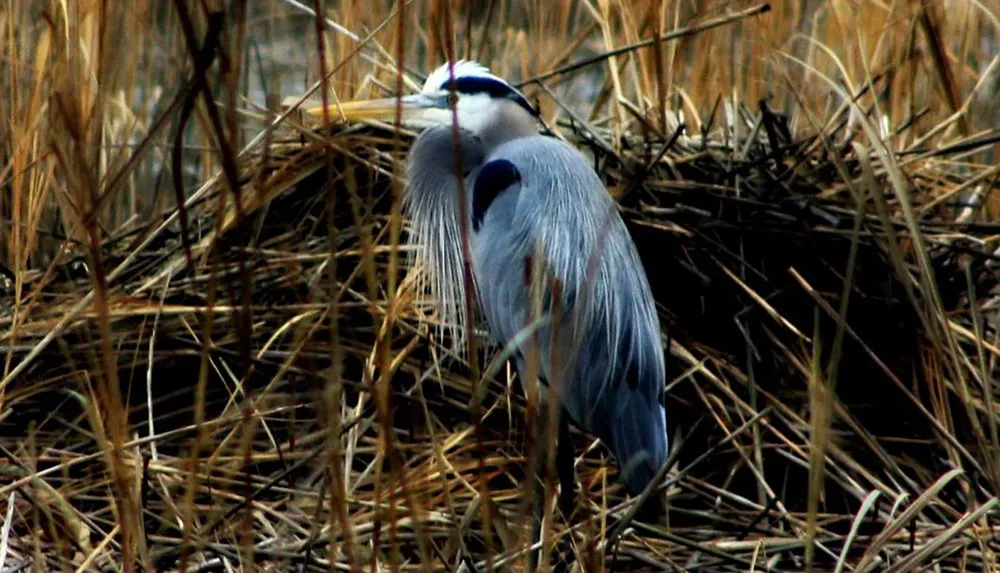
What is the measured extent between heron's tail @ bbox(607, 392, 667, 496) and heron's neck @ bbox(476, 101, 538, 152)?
2.00 ft

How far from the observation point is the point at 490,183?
2.70 meters

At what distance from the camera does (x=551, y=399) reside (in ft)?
4.67

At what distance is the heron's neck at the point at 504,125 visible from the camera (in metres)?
2.77

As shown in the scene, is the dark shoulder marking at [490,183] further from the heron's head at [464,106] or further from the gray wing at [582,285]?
the heron's head at [464,106]

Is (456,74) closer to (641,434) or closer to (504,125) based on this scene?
(504,125)

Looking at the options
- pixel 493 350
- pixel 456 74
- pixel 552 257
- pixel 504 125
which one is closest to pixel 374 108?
pixel 456 74

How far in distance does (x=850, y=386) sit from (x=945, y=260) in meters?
0.33

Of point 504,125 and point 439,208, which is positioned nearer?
point 504,125

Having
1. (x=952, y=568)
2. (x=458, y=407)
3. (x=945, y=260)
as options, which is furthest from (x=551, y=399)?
(x=945, y=260)

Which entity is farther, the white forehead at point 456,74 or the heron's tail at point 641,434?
the white forehead at point 456,74

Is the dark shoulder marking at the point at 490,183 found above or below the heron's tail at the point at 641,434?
above

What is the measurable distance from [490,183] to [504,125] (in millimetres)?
159

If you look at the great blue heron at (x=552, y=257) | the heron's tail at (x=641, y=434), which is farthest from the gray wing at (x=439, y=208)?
the heron's tail at (x=641, y=434)

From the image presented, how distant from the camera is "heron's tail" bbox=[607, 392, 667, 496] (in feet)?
8.23
